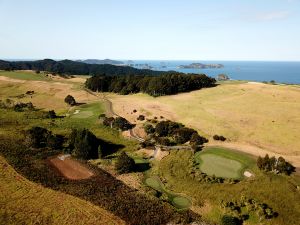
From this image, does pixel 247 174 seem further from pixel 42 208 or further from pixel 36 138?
pixel 36 138

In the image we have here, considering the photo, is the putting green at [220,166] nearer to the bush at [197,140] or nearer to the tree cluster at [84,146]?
the bush at [197,140]

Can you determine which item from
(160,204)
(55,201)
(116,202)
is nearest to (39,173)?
(55,201)

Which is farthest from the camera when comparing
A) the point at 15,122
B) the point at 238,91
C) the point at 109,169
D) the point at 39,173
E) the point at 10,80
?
the point at 10,80

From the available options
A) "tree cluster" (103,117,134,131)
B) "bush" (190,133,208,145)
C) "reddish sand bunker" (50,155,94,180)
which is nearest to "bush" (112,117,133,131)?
"tree cluster" (103,117,134,131)

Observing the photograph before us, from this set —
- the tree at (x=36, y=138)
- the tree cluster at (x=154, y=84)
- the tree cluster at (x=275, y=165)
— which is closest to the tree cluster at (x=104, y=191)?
the tree at (x=36, y=138)

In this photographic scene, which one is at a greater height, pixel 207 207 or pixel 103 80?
pixel 103 80

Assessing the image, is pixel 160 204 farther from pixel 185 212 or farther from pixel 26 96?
pixel 26 96
